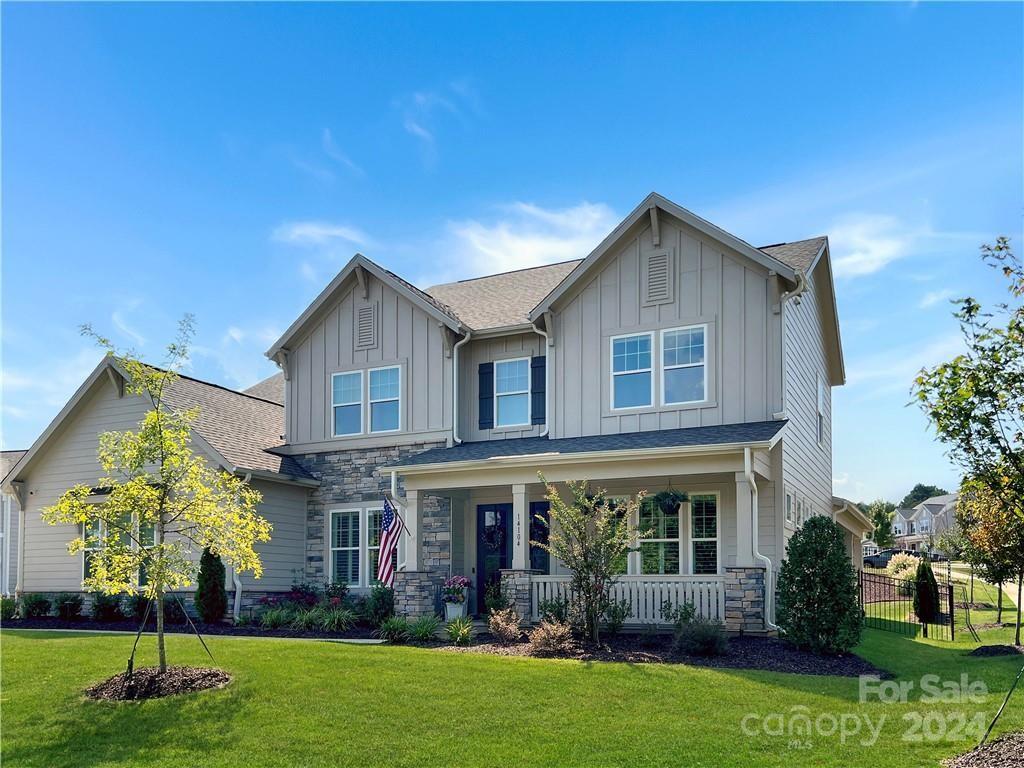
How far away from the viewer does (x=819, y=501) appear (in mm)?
20859

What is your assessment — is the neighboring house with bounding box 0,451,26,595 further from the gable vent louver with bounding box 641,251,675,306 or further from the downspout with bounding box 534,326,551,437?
the gable vent louver with bounding box 641,251,675,306

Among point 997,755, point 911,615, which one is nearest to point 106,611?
point 997,755

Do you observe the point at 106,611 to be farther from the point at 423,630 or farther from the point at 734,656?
the point at 734,656

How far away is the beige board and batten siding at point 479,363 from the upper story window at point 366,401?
1.48m

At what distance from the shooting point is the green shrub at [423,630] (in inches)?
585

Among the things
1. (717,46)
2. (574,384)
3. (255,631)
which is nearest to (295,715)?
(255,631)

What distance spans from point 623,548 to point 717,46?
25.2 feet

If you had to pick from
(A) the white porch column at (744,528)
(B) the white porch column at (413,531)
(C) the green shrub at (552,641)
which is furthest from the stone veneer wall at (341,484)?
(A) the white porch column at (744,528)

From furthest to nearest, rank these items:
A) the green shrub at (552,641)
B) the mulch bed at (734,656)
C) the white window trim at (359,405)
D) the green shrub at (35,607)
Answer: the green shrub at (35,607) → the white window trim at (359,405) → the green shrub at (552,641) → the mulch bed at (734,656)

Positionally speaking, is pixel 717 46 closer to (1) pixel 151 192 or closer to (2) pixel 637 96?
(2) pixel 637 96

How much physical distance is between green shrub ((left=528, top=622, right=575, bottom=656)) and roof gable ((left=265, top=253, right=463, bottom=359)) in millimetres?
7659

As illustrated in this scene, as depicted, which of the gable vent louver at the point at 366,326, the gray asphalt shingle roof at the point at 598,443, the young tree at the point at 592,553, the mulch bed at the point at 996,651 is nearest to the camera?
the young tree at the point at 592,553

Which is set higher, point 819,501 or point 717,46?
point 717,46

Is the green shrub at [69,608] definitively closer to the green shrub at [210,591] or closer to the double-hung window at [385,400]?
the green shrub at [210,591]
